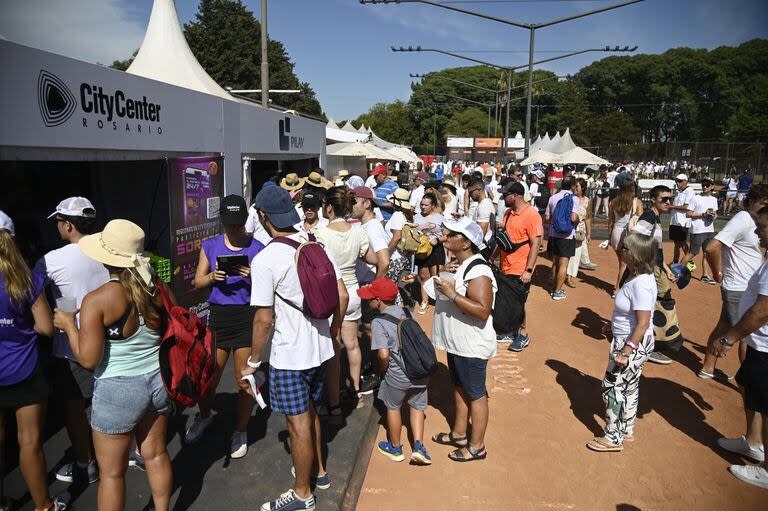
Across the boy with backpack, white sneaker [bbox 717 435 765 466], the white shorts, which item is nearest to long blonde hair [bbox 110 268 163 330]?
the boy with backpack

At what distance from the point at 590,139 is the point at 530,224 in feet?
230

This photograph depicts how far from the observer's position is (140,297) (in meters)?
2.54

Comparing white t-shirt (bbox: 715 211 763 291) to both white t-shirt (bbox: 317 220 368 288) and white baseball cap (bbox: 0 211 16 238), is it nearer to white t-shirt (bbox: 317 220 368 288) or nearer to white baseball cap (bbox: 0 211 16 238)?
white t-shirt (bbox: 317 220 368 288)

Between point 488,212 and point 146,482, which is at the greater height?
point 488,212

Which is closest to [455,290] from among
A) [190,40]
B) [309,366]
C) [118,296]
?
[309,366]

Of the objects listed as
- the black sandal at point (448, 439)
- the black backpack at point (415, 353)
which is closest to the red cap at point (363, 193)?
the black backpack at point (415, 353)

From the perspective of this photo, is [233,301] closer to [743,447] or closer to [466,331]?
[466,331]

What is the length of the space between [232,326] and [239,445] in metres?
0.91

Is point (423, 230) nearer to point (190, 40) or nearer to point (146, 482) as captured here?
point (146, 482)

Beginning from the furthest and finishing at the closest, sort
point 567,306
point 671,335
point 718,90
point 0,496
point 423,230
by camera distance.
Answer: point 718,90 → point 567,306 → point 423,230 → point 671,335 → point 0,496

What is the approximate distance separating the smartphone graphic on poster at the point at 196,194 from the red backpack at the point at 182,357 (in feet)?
10.4

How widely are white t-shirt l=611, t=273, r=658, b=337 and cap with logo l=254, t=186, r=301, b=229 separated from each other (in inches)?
105

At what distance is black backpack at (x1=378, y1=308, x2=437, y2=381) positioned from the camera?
3.61 metres

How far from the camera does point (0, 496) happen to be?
2.98 metres
